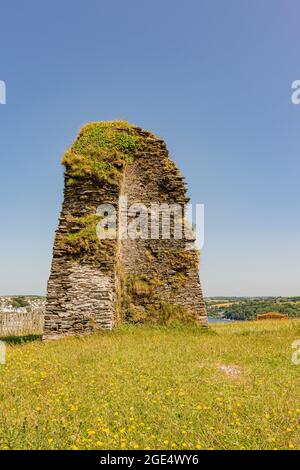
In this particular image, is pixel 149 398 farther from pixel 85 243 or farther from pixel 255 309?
pixel 255 309

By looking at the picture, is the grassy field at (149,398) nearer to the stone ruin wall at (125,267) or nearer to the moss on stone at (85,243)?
the stone ruin wall at (125,267)

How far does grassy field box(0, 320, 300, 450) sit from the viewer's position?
4848mm

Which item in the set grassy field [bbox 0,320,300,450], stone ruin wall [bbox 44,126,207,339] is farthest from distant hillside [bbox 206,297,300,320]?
grassy field [bbox 0,320,300,450]

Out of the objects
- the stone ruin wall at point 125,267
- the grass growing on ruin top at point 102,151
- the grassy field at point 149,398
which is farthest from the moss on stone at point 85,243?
the grassy field at point 149,398

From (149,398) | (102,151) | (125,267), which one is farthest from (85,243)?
(149,398)

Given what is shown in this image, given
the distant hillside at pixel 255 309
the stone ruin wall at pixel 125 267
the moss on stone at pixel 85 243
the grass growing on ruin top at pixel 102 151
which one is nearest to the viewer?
the stone ruin wall at pixel 125 267

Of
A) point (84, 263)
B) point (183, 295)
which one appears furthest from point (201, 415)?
point (183, 295)

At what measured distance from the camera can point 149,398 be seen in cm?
651

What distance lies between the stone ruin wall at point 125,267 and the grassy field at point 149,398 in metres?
2.91

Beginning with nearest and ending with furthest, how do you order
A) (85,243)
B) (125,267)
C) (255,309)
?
(85,243)
(125,267)
(255,309)

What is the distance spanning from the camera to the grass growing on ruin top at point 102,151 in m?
16.6

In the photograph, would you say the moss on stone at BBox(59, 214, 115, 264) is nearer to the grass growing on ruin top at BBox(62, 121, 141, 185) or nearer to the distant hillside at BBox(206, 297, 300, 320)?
the grass growing on ruin top at BBox(62, 121, 141, 185)

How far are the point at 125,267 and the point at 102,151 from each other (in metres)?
5.93

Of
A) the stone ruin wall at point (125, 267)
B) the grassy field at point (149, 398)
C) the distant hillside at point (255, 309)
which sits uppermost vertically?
the stone ruin wall at point (125, 267)
